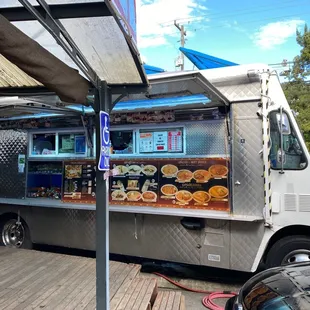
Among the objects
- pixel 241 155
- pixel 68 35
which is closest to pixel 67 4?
pixel 68 35

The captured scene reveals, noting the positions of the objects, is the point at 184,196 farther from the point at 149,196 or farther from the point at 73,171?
the point at 73,171

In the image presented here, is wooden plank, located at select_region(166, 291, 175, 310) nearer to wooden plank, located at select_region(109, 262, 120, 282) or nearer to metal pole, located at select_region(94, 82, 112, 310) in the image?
wooden plank, located at select_region(109, 262, 120, 282)

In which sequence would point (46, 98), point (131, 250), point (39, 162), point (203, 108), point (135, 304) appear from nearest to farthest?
point (135, 304) < point (46, 98) < point (203, 108) < point (131, 250) < point (39, 162)

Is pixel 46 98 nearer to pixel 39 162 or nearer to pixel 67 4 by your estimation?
pixel 67 4

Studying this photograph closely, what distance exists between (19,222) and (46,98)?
→ 3353 mm

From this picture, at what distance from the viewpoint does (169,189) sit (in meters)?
4.92

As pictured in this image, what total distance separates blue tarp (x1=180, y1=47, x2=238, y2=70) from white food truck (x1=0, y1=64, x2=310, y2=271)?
1.15 ft

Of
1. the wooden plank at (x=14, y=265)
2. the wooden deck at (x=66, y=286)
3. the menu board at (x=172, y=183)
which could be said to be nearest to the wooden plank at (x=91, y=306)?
the wooden deck at (x=66, y=286)

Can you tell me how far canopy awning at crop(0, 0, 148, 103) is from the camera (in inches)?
70.6

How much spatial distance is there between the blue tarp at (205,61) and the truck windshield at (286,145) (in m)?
1.24

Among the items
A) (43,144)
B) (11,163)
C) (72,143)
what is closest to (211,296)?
(72,143)

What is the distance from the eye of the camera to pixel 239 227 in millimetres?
4402

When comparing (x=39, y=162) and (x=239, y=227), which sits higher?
(x=39, y=162)

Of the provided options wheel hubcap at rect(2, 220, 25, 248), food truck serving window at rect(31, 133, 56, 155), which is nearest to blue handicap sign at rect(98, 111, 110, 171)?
food truck serving window at rect(31, 133, 56, 155)
